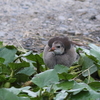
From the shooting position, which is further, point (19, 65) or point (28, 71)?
point (28, 71)

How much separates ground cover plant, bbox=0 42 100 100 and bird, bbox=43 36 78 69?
0.08 metres

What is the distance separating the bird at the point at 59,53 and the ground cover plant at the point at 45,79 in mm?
81

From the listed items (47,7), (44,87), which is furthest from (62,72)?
(47,7)

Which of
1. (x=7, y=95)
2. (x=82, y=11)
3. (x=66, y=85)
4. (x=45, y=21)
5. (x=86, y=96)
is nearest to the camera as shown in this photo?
(x=7, y=95)

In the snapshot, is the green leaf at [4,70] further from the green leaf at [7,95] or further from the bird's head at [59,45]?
the green leaf at [7,95]

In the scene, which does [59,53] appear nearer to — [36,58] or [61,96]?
[36,58]

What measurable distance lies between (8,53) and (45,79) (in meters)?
0.70

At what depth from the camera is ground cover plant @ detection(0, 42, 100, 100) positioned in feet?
7.43

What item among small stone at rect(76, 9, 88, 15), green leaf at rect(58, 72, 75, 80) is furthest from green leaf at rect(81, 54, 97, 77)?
small stone at rect(76, 9, 88, 15)

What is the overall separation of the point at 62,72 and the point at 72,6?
10.7 feet

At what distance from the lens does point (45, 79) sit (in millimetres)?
2326

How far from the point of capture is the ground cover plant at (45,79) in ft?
7.43

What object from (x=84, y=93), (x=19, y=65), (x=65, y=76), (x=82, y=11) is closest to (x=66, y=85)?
(x=65, y=76)

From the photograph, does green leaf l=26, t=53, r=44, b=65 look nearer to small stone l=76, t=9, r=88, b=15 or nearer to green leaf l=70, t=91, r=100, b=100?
green leaf l=70, t=91, r=100, b=100
